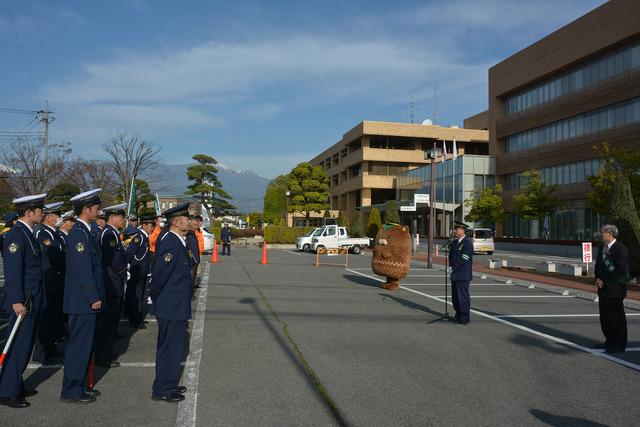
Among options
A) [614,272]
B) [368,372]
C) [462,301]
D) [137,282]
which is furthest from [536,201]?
[368,372]

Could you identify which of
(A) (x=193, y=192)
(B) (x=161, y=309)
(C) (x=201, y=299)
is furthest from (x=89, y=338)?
(A) (x=193, y=192)

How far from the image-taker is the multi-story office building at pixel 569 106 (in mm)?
35156

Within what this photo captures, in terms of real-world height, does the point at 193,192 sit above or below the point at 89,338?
above

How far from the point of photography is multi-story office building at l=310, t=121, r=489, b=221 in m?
60.5

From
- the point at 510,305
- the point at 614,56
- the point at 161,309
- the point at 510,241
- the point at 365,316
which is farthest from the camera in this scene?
the point at 510,241

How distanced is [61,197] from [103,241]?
30.0m

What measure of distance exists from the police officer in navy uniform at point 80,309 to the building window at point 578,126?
124 feet

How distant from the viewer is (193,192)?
66062 mm

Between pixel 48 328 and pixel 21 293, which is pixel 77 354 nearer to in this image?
pixel 21 293

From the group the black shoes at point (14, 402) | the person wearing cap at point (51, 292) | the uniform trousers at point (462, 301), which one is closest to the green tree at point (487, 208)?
the uniform trousers at point (462, 301)

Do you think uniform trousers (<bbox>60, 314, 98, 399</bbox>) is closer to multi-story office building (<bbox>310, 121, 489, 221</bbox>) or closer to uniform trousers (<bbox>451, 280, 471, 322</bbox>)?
uniform trousers (<bbox>451, 280, 471, 322</bbox>)

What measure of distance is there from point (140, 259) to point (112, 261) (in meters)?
1.81

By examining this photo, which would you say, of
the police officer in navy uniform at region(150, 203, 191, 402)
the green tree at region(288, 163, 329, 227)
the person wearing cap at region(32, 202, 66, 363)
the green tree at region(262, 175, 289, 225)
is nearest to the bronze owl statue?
the person wearing cap at region(32, 202, 66, 363)

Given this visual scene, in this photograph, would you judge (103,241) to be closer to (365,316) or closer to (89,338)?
(89,338)
